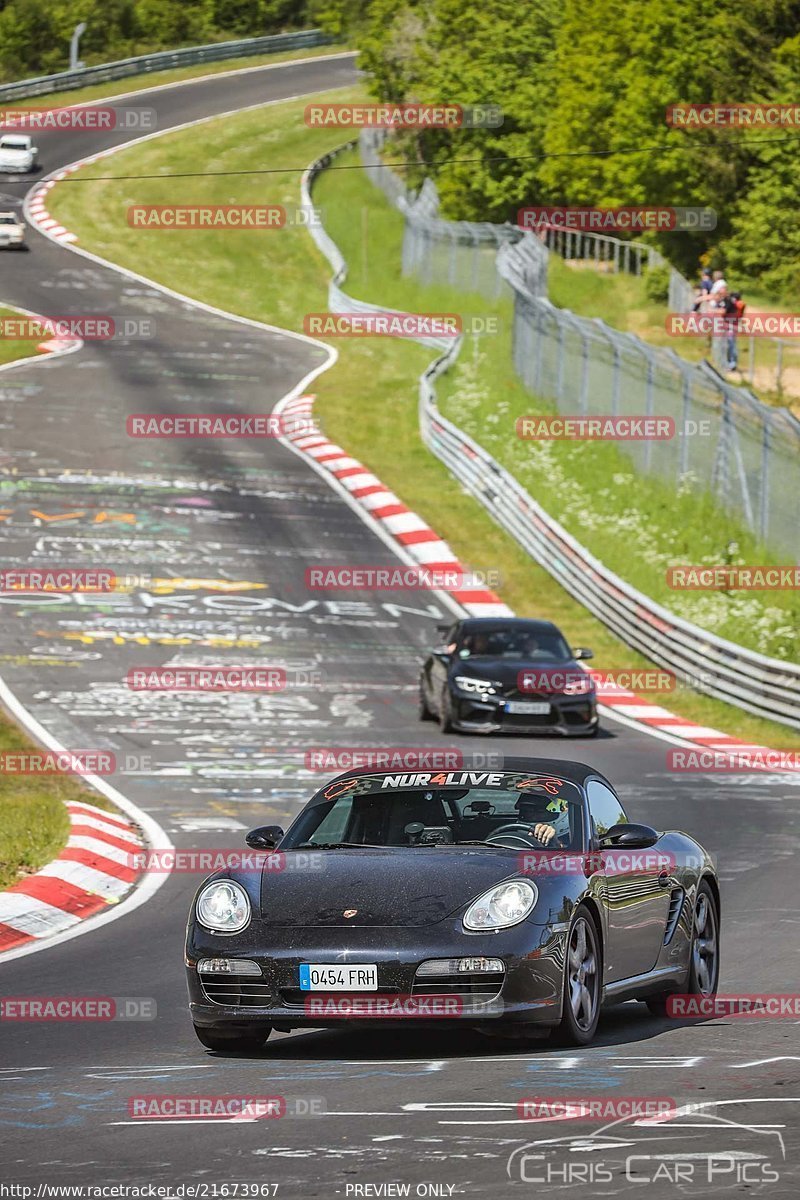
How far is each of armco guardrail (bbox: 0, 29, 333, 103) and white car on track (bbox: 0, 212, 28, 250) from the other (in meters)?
25.4

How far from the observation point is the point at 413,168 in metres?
71.9

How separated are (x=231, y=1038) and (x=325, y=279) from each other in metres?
56.7

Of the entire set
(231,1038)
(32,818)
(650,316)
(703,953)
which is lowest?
(650,316)

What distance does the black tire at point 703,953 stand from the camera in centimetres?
1047

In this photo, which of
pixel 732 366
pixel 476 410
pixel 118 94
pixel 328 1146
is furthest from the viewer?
pixel 118 94

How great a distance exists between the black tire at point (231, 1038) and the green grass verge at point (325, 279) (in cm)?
1642

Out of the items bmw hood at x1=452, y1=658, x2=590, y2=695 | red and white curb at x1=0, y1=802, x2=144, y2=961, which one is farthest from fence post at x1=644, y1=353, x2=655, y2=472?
red and white curb at x1=0, y1=802, x2=144, y2=961

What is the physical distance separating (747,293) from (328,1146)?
46246 mm

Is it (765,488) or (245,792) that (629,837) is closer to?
(245,792)

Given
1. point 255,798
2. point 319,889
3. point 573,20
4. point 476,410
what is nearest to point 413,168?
point 573,20

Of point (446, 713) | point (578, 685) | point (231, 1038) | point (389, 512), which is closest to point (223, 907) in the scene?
point (231, 1038)

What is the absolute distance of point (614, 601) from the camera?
31469 mm

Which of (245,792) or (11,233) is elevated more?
(245,792)

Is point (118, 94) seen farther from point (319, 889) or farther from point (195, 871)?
point (319, 889)
